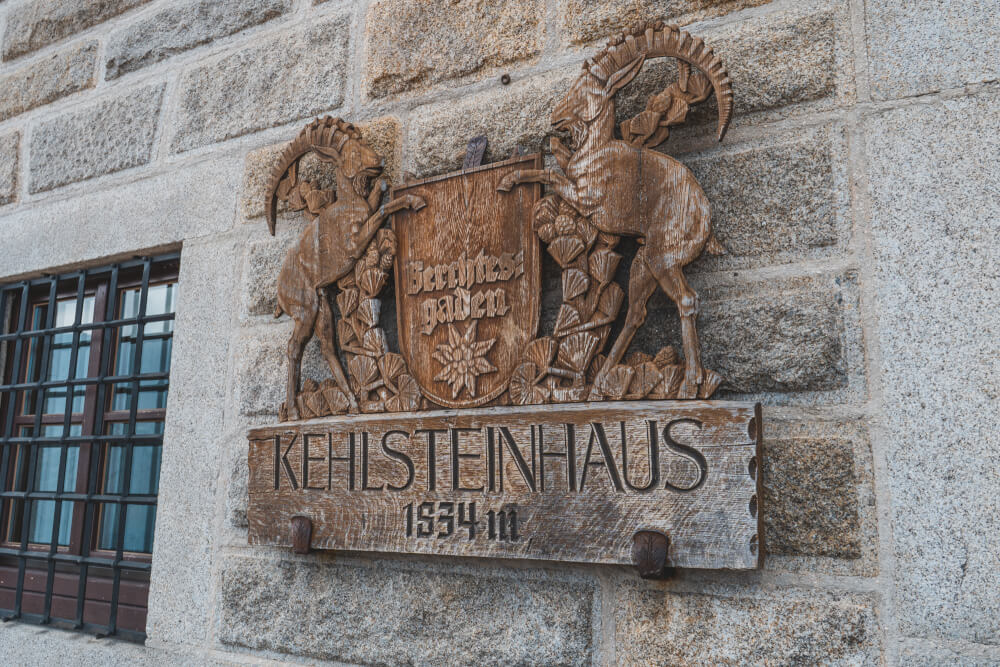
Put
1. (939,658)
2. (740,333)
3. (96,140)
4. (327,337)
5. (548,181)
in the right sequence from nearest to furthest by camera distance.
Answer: (939,658) < (740,333) < (548,181) < (327,337) < (96,140)

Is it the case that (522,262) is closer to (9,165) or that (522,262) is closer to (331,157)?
(331,157)

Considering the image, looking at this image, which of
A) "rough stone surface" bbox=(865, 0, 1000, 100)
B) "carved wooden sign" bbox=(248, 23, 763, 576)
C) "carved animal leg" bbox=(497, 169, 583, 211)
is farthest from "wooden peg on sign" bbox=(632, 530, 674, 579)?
"rough stone surface" bbox=(865, 0, 1000, 100)

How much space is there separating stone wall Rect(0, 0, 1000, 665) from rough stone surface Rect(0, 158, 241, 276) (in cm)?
2

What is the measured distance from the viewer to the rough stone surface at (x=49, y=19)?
2.36 m

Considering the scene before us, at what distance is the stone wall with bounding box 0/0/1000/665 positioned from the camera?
3.69 feet

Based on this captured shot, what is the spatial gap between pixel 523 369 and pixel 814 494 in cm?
52

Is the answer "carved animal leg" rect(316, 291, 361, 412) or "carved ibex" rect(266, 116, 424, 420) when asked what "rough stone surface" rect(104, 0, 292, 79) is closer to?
"carved ibex" rect(266, 116, 424, 420)

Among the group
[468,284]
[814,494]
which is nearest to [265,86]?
[468,284]

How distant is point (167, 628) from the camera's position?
1.79 m

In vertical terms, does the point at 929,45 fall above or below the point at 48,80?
below

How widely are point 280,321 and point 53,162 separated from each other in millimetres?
1148

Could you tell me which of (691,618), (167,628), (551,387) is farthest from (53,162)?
(691,618)

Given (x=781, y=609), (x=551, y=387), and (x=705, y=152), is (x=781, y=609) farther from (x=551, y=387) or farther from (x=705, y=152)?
(x=705, y=152)

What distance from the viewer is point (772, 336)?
49.2 inches
